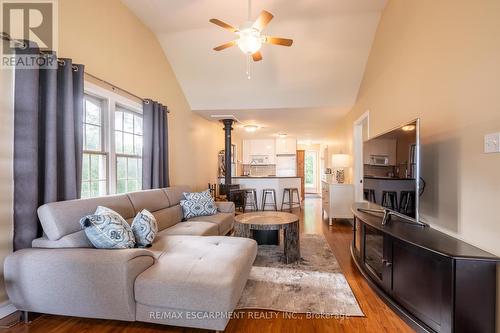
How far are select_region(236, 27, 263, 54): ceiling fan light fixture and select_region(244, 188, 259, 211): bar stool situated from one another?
4.87 metres

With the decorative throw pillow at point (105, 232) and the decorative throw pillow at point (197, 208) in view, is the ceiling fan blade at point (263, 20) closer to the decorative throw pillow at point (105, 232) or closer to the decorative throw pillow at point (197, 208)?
the decorative throw pillow at point (105, 232)

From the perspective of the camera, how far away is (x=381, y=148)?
268cm

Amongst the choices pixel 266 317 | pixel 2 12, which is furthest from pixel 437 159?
pixel 2 12

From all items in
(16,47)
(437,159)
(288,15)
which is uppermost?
(288,15)

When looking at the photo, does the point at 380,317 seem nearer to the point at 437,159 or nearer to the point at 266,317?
the point at 266,317

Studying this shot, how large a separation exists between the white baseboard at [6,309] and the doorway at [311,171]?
35.2 ft

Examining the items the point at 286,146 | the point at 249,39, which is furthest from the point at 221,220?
the point at 286,146

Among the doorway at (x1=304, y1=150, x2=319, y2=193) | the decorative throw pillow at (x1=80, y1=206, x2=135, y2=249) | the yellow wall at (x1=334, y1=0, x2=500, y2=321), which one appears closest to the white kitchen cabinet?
the yellow wall at (x1=334, y1=0, x2=500, y2=321)

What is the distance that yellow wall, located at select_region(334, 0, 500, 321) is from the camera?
1597mm

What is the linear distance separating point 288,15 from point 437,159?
2667mm

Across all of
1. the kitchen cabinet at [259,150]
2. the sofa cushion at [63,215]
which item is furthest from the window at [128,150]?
the kitchen cabinet at [259,150]

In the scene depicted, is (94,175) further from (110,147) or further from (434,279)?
(434,279)

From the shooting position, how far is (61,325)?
1.88 meters

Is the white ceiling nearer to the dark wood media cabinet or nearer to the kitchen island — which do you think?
the kitchen island
